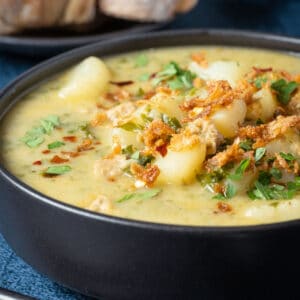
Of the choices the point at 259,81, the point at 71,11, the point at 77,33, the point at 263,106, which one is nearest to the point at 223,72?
the point at 259,81

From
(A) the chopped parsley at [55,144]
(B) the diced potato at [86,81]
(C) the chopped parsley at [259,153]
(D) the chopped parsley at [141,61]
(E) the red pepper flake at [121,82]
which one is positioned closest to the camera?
(C) the chopped parsley at [259,153]

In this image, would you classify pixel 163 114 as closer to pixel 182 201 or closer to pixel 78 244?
pixel 182 201

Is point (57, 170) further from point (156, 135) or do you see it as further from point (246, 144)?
point (246, 144)

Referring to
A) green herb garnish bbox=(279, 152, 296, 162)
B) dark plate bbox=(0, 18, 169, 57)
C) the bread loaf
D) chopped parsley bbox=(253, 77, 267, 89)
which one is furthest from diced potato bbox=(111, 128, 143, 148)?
the bread loaf

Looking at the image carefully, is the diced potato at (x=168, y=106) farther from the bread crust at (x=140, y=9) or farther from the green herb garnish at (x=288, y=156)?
the bread crust at (x=140, y=9)

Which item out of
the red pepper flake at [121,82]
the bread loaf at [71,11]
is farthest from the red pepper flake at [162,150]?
the bread loaf at [71,11]

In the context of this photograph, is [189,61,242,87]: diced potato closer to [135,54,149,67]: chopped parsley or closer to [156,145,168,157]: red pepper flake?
[135,54,149,67]: chopped parsley
